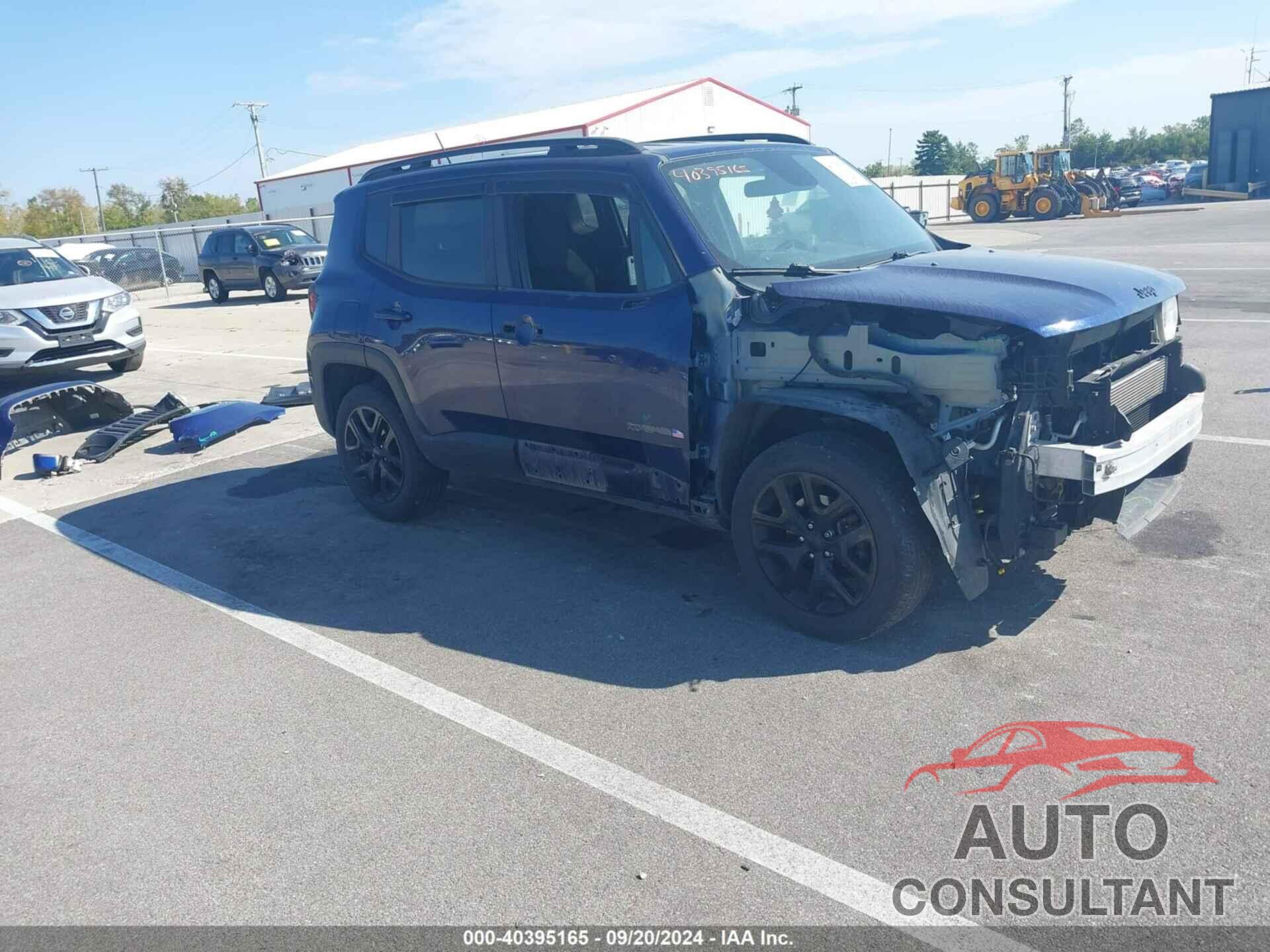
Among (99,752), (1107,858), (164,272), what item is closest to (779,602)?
(1107,858)

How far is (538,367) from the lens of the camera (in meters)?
5.23

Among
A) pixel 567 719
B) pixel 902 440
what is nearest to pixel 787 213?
pixel 902 440

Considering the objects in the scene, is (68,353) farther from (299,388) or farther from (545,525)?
(545,525)

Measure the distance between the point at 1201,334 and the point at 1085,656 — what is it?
8.03 meters

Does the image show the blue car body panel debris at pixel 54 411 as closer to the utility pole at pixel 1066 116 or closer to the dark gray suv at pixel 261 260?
the dark gray suv at pixel 261 260

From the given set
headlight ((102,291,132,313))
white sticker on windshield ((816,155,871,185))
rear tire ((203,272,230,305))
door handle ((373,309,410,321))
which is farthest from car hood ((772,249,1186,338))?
rear tire ((203,272,230,305))

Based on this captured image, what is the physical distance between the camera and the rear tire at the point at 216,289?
24.9m

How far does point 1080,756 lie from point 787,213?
2824 millimetres

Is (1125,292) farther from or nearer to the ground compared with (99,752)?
farther from the ground

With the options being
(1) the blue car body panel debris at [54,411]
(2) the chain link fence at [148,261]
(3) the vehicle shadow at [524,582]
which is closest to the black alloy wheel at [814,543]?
(3) the vehicle shadow at [524,582]

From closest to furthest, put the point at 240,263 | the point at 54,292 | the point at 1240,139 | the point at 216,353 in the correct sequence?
the point at 54,292 → the point at 216,353 → the point at 240,263 → the point at 1240,139

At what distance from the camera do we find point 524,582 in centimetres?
535

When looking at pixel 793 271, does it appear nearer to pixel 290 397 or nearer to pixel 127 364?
pixel 290 397

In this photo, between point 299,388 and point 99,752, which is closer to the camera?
point 99,752
